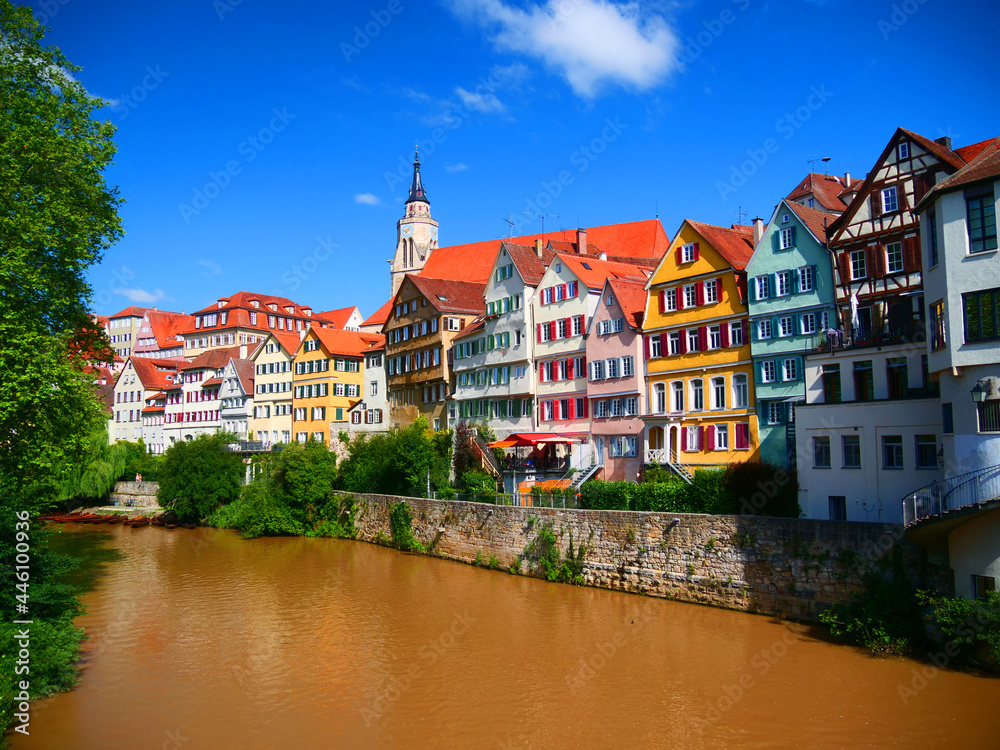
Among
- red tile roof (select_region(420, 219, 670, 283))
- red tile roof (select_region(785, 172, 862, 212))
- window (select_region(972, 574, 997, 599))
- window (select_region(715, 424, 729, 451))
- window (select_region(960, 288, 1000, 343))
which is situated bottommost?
window (select_region(972, 574, 997, 599))

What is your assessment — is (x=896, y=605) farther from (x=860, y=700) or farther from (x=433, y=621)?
(x=433, y=621)

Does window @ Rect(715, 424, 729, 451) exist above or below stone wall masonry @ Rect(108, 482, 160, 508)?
above

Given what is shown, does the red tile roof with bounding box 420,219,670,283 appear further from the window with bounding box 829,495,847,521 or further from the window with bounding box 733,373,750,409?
the window with bounding box 829,495,847,521

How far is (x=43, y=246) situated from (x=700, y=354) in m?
23.5

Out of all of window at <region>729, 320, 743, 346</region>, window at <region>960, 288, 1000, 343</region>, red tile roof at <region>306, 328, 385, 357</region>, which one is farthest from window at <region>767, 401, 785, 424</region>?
red tile roof at <region>306, 328, 385, 357</region>

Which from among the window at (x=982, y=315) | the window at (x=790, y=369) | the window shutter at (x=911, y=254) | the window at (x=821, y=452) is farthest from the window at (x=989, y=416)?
the window at (x=790, y=369)

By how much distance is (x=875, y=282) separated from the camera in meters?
27.2

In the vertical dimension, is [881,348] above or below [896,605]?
above

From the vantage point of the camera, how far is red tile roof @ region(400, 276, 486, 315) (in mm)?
50031

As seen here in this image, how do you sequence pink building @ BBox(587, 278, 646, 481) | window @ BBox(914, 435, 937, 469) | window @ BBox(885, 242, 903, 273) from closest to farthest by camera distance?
window @ BBox(914, 435, 937, 469) < window @ BBox(885, 242, 903, 273) < pink building @ BBox(587, 278, 646, 481)

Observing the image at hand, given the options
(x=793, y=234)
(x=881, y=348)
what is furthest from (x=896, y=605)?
(x=793, y=234)

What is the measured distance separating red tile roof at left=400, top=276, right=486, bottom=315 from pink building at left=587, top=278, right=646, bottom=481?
13.9m

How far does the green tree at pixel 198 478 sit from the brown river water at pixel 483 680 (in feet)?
70.7

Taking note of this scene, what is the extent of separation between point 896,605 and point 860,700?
3473mm
